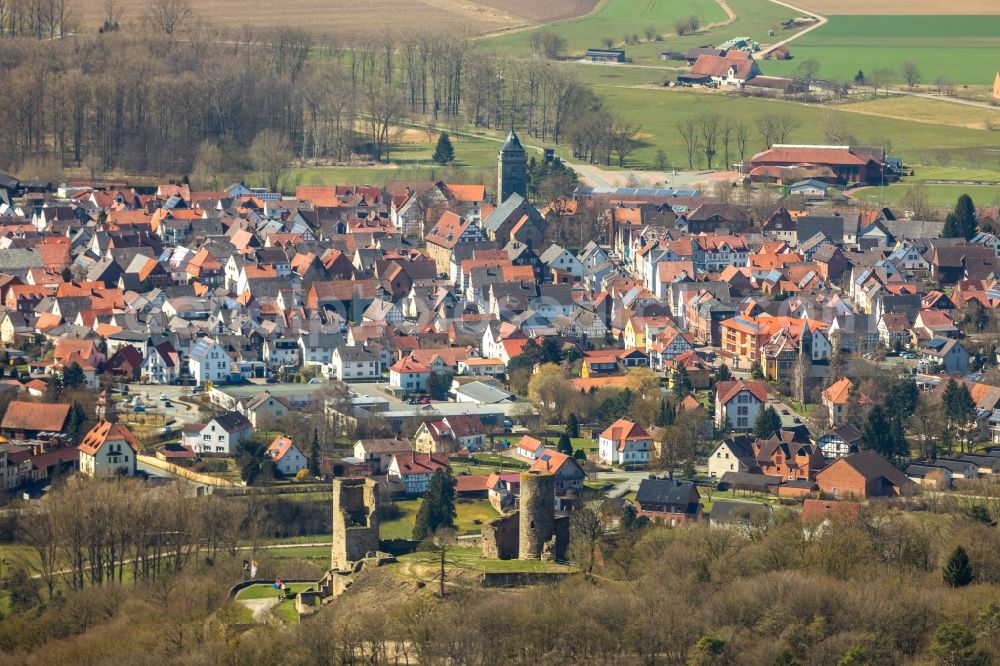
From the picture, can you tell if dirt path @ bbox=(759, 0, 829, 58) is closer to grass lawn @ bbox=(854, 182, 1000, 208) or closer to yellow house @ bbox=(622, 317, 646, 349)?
grass lawn @ bbox=(854, 182, 1000, 208)

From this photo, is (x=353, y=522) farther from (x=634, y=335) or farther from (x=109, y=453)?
(x=634, y=335)

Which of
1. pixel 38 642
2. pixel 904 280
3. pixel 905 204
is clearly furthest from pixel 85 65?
pixel 38 642

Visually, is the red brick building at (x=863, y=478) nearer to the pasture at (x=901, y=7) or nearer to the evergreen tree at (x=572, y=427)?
the evergreen tree at (x=572, y=427)

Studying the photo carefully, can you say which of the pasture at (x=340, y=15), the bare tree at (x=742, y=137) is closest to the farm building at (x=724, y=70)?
the bare tree at (x=742, y=137)

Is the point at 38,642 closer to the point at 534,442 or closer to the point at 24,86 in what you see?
the point at 534,442

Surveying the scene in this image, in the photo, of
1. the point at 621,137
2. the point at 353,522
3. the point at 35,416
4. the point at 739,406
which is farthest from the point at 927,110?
the point at 353,522
